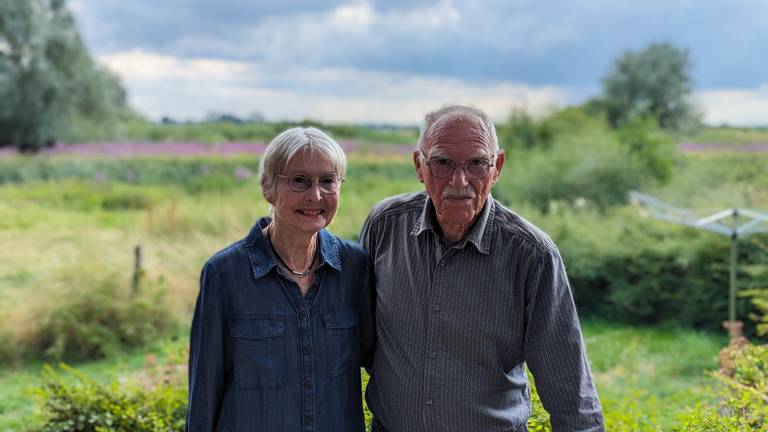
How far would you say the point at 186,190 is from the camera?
11781mm

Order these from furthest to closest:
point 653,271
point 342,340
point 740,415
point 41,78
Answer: point 41,78 < point 653,271 < point 740,415 < point 342,340

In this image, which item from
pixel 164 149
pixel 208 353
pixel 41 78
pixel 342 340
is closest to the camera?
pixel 208 353

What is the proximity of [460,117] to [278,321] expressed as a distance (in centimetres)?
65

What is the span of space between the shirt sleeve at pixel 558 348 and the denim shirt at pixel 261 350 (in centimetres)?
48

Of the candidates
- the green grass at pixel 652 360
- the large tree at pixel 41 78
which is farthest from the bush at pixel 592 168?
the large tree at pixel 41 78

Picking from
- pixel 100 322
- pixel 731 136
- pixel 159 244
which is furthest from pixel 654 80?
pixel 100 322

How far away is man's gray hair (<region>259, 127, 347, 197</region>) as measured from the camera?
1.71 meters

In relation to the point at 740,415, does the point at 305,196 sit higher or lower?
higher

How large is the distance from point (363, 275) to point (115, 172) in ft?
40.8

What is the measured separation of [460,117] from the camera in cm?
176

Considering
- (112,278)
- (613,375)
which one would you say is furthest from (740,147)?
(112,278)

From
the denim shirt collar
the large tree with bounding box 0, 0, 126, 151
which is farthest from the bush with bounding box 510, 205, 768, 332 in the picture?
the large tree with bounding box 0, 0, 126, 151

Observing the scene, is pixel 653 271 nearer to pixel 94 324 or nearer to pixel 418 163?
pixel 94 324

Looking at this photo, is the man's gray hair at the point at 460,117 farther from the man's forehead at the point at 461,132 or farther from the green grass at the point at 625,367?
the green grass at the point at 625,367
